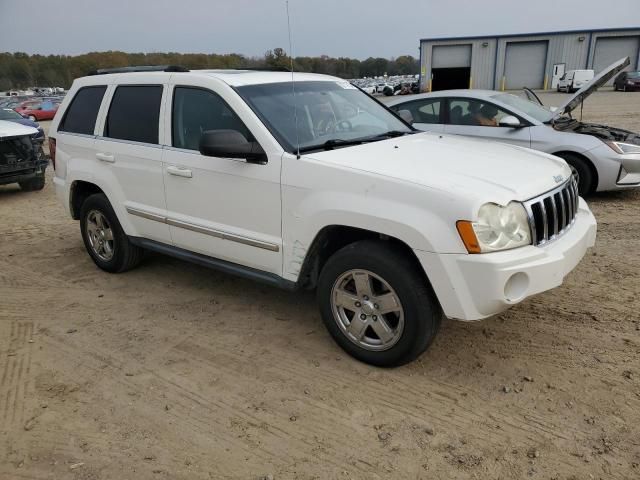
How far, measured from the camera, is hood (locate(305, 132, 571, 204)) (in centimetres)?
304

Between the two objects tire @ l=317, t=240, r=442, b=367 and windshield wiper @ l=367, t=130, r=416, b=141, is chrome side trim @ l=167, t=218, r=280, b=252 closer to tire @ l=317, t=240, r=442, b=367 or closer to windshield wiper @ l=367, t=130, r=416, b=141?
tire @ l=317, t=240, r=442, b=367

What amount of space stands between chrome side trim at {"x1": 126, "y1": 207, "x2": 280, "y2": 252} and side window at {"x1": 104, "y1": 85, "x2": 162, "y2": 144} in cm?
62

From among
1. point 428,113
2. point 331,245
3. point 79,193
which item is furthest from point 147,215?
point 428,113

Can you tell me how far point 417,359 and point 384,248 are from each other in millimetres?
855

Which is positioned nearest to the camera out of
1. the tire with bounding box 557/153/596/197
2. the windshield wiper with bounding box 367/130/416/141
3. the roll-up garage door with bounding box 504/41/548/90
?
the windshield wiper with bounding box 367/130/416/141

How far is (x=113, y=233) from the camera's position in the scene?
5.10 meters

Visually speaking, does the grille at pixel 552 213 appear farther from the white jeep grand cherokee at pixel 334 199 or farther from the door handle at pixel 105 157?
the door handle at pixel 105 157

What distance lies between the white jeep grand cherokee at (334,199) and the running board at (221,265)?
0.01m

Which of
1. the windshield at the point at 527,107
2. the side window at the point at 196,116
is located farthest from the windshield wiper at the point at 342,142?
the windshield at the point at 527,107

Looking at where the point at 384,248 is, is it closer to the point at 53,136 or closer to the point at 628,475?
the point at 628,475

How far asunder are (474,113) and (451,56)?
42.7 meters

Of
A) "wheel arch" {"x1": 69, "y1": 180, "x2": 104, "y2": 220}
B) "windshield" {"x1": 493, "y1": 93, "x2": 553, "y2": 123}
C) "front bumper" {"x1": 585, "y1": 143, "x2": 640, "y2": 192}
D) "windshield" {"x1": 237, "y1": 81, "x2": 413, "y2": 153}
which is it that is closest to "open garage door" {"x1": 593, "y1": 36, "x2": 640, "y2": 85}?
"windshield" {"x1": 493, "y1": 93, "x2": 553, "y2": 123}

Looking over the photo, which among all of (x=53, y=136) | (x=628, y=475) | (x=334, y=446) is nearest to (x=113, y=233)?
(x=53, y=136)

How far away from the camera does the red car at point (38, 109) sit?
29977 mm
